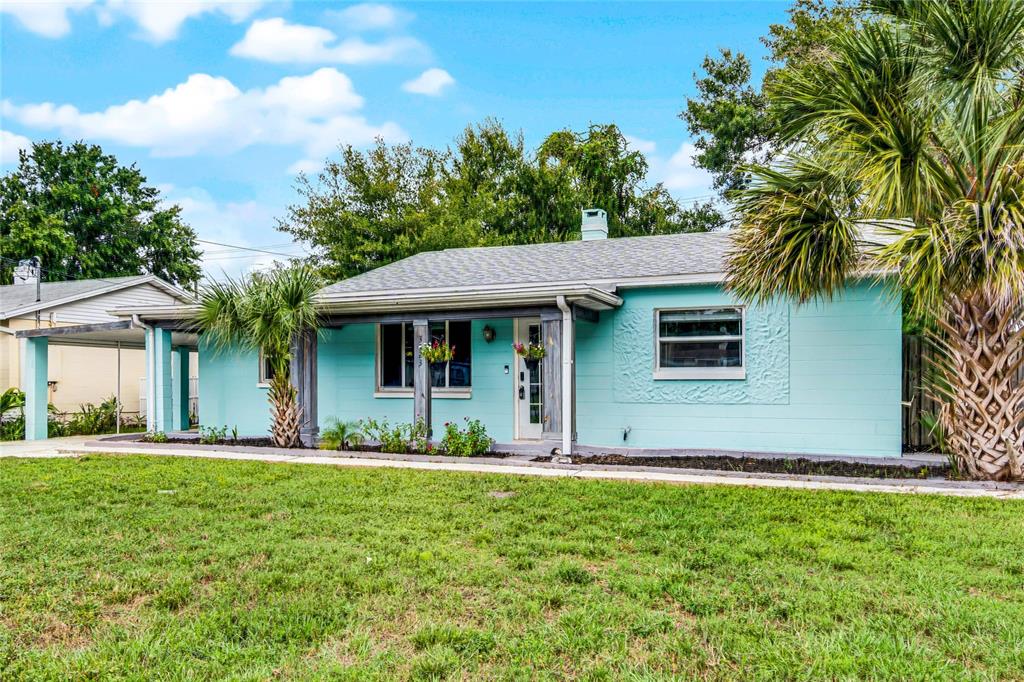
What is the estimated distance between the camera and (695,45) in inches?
934

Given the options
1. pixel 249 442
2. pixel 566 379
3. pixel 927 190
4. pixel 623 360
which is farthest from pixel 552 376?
pixel 249 442

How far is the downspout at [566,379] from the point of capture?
9844mm

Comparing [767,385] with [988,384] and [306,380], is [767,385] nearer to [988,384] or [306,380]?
[988,384]

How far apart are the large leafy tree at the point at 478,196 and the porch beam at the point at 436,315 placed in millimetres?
12303

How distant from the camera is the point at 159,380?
12.6 m

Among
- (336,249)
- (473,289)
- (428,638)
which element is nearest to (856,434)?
(473,289)

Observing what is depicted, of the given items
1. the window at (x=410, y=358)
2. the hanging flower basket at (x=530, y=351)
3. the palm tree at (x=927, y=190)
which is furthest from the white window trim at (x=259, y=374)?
the palm tree at (x=927, y=190)

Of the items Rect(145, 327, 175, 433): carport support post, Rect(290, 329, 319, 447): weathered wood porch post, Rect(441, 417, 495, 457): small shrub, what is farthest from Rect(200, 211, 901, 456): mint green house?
Rect(145, 327, 175, 433): carport support post

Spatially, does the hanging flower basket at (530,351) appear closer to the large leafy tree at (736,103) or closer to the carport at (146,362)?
the carport at (146,362)

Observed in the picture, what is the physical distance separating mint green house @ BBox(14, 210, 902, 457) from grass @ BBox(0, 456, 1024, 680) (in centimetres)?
311

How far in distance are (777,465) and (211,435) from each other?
9.19 metres

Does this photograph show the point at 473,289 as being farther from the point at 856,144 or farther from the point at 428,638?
the point at 428,638

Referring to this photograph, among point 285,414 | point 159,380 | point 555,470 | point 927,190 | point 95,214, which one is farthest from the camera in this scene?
point 95,214

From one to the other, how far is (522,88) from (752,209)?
44.6 feet
